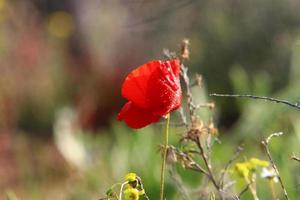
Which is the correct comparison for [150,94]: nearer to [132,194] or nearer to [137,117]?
[137,117]

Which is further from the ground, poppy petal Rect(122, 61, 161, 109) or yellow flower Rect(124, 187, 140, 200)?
poppy petal Rect(122, 61, 161, 109)

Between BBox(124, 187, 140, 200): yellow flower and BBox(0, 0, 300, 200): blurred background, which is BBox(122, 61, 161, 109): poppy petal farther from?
BBox(0, 0, 300, 200): blurred background

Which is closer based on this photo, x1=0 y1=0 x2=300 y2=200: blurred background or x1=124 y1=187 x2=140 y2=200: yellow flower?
x1=124 y1=187 x2=140 y2=200: yellow flower

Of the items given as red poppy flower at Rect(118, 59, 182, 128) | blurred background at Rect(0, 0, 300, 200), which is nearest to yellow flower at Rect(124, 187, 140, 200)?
red poppy flower at Rect(118, 59, 182, 128)

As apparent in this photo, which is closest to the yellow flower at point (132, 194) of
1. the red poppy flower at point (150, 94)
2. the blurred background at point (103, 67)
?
the red poppy flower at point (150, 94)

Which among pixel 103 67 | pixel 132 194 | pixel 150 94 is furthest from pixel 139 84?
pixel 103 67

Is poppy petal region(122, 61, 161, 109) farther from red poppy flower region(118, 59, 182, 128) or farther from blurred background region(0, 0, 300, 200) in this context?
blurred background region(0, 0, 300, 200)

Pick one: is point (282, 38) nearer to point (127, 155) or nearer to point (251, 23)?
point (251, 23)

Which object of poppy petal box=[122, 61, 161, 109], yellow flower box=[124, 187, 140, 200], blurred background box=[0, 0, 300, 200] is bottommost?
yellow flower box=[124, 187, 140, 200]
